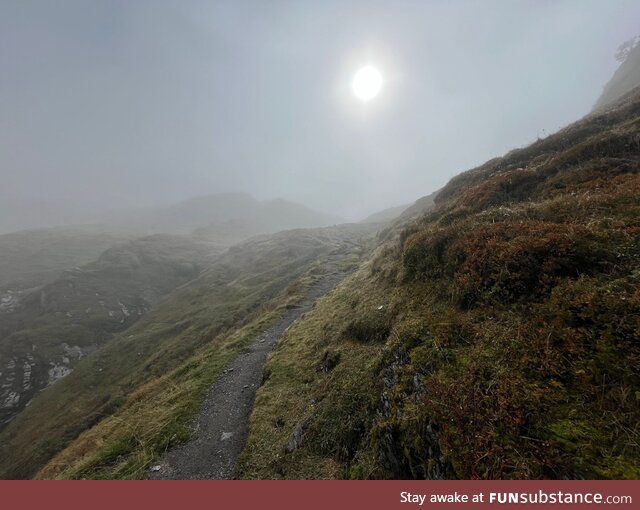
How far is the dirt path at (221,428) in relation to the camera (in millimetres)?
10594

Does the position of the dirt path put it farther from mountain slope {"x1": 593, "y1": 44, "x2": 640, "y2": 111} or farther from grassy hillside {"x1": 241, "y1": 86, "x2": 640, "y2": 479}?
mountain slope {"x1": 593, "y1": 44, "x2": 640, "y2": 111}

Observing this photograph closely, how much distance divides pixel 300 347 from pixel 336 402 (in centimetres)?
691

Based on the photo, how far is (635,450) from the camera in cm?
458

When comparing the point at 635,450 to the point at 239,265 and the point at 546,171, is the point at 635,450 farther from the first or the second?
the point at 239,265

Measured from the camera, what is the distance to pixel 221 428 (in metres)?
12.7

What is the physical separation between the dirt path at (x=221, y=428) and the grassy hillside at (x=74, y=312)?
123 ft

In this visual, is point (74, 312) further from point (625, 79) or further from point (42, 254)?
point (625, 79)

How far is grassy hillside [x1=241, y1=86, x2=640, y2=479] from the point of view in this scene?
5.35 metres

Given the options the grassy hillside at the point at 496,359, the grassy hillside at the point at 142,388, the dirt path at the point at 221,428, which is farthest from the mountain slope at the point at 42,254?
the grassy hillside at the point at 496,359

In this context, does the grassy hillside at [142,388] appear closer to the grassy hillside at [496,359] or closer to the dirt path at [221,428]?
the dirt path at [221,428]

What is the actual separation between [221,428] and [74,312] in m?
66.0

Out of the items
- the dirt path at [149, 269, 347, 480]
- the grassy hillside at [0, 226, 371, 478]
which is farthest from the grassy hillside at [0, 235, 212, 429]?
the dirt path at [149, 269, 347, 480]

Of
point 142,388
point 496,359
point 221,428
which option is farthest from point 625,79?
point 142,388

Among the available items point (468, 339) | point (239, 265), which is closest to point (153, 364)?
point (468, 339)
